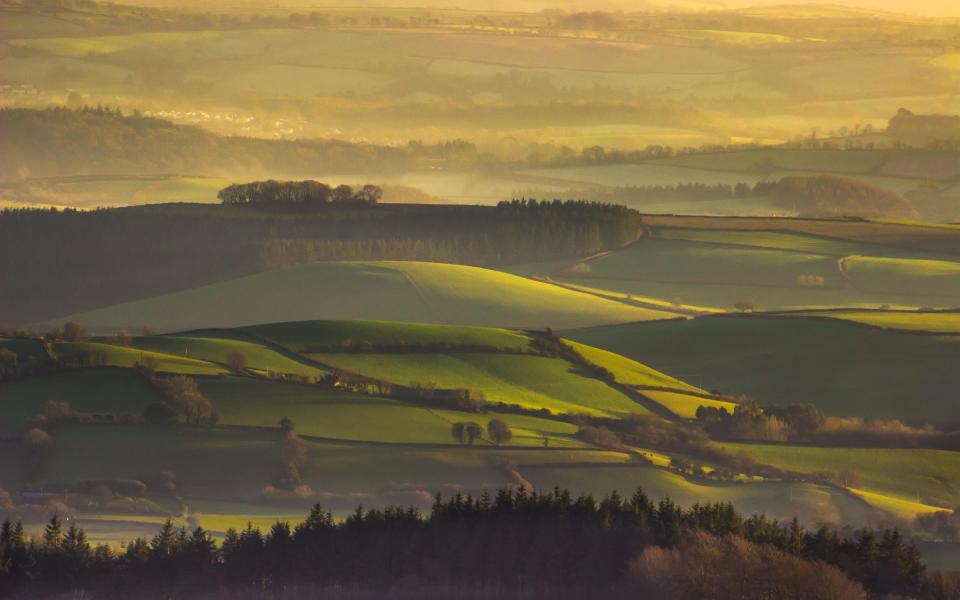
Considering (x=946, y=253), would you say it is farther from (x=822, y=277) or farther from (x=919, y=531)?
(x=919, y=531)

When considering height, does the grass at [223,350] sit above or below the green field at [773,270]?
below

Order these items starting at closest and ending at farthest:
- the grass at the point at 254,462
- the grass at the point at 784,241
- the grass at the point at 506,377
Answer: the grass at the point at 254,462 → the grass at the point at 506,377 → the grass at the point at 784,241

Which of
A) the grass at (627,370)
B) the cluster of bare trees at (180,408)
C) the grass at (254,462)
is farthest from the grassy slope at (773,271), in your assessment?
the cluster of bare trees at (180,408)

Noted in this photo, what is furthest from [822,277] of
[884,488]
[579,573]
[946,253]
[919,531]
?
[579,573]

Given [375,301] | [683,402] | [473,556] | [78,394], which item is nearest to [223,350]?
[78,394]

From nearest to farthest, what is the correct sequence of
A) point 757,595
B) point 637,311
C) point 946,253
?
point 757,595 → point 637,311 → point 946,253

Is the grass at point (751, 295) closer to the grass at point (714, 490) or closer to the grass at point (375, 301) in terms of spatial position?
the grass at point (375, 301)

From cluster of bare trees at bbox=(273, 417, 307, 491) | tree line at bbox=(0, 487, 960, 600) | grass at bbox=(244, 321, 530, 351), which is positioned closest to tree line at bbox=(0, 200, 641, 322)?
grass at bbox=(244, 321, 530, 351)
